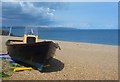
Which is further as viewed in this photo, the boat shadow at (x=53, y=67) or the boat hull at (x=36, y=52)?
the boat hull at (x=36, y=52)

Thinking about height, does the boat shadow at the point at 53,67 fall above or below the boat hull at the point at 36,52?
below

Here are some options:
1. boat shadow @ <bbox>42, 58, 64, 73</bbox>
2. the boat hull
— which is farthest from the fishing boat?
boat shadow @ <bbox>42, 58, 64, 73</bbox>

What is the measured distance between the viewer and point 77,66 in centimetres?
1545

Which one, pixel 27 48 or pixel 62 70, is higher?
pixel 27 48

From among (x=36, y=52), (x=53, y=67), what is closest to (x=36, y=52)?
(x=36, y=52)

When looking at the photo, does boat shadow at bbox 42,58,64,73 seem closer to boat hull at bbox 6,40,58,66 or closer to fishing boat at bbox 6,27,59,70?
fishing boat at bbox 6,27,59,70

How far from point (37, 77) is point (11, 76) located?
1098 mm

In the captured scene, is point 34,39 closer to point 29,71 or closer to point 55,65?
point 55,65

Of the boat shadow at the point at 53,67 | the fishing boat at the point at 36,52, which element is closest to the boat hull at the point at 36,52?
the fishing boat at the point at 36,52

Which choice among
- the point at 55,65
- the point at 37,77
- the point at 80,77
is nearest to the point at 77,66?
the point at 55,65

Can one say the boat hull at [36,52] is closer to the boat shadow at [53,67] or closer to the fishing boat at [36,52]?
the fishing boat at [36,52]

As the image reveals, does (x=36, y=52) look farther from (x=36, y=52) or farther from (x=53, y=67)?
(x=53, y=67)

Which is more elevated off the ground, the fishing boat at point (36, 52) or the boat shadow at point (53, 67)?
the fishing boat at point (36, 52)

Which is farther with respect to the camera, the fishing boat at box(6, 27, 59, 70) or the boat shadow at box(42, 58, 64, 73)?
the fishing boat at box(6, 27, 59, 70)
